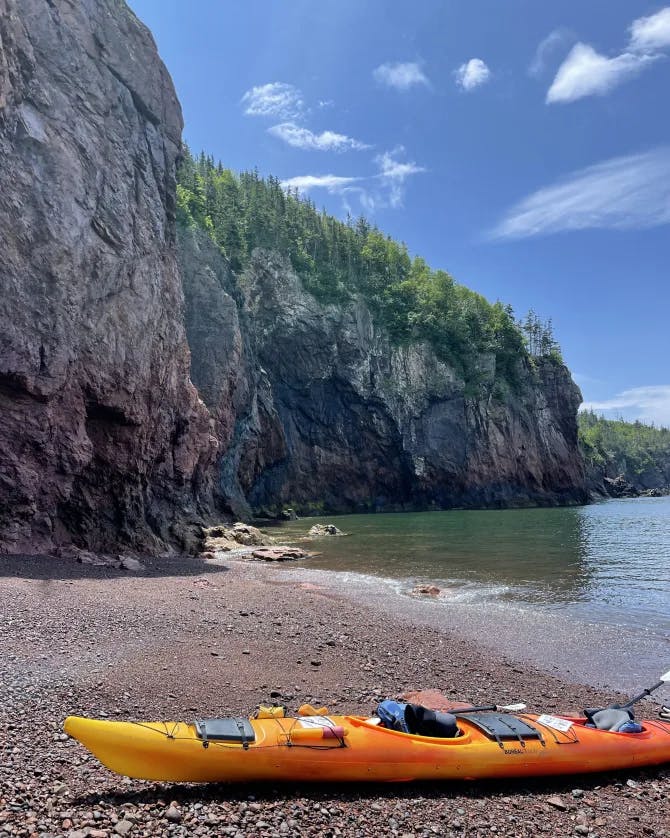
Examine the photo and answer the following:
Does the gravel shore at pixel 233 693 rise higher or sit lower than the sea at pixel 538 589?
higher

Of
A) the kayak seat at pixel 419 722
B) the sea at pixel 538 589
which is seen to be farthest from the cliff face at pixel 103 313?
the kayak seat at pixel 419 722

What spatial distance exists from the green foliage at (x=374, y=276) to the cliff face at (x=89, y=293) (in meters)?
34.3

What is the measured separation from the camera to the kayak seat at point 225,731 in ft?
18.6

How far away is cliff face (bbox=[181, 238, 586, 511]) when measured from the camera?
63.2 metres

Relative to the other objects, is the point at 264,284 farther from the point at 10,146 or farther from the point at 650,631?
the point at 650,631

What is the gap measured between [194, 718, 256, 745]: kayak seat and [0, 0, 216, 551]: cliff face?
14981 mm

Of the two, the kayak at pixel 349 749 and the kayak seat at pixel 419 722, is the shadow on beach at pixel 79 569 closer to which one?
the kayak at pixel 349 749

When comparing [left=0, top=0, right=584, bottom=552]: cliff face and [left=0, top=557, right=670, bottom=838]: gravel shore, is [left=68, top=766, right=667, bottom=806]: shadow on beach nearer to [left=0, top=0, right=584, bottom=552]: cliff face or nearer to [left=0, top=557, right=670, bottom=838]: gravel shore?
[left=0, top=557, right=670, bottom=838]: gravel shore

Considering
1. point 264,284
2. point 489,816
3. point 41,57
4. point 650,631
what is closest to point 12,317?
point 41,57

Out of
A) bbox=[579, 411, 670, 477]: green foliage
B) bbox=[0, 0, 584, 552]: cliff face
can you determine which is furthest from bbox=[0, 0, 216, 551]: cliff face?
bbox=[579, 411, 670, 477]: green foliage

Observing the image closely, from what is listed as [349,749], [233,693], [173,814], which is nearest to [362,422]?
[233,693]

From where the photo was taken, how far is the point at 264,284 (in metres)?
64.0

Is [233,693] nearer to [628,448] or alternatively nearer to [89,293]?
[89,293]

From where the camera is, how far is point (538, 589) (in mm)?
17781
